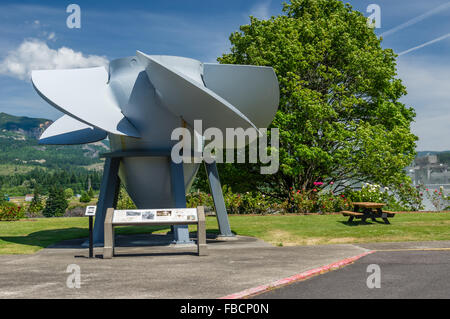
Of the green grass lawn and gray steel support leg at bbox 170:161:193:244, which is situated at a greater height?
gray steel support leg at bbox 170:161:193:244

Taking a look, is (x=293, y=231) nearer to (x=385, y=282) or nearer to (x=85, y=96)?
(x=85, y=96)

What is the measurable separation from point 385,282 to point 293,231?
7442 millimetres

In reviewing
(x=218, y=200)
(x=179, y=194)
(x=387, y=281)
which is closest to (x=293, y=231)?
(x=218, y=200)

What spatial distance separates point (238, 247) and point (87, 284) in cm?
503

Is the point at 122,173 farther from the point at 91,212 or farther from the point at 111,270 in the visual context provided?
the point at 111,270

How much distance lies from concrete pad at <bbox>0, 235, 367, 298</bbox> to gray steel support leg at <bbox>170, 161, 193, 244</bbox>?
329mm

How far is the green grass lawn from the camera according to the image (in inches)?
470

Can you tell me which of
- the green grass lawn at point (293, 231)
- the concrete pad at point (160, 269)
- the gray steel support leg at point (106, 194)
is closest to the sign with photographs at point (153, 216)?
the concrete pad at point (160, 269)

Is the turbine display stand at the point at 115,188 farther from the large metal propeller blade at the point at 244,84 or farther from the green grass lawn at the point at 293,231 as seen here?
the large metal propeller blade at the point at 244,84

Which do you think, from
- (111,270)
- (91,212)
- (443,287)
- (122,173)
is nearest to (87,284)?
(111,270)

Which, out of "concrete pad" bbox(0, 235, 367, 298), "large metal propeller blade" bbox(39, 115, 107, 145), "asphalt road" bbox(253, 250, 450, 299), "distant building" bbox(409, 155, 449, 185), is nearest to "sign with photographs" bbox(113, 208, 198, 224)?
"concrete pad" bbox(0, 235, 367, 298)

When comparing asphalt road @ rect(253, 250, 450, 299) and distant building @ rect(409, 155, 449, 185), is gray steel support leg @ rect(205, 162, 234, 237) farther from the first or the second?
distant building @ rect(409, 155, 449, 185)

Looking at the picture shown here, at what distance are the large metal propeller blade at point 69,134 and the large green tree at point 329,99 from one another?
35.6 ft

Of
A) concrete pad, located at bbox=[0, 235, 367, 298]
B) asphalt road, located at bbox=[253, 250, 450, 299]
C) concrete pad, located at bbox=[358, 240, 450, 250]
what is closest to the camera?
asphalt road, located at bbox=[253, 250, 450, 299]
